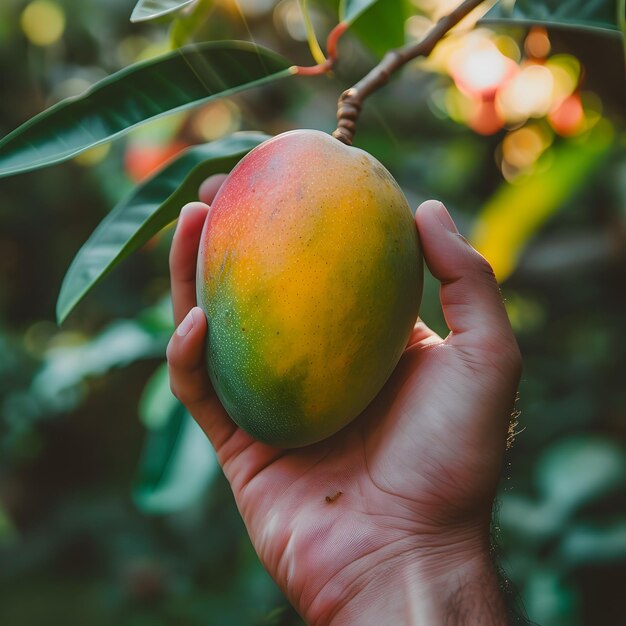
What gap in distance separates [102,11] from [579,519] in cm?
203

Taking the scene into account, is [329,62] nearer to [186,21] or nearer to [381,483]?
[186,21]

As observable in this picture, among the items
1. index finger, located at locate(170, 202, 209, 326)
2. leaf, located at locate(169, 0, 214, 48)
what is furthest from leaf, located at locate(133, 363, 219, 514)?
leaf, located at locate(169, 0, 214, 48)

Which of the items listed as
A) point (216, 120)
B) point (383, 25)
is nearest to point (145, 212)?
point (383, 25)

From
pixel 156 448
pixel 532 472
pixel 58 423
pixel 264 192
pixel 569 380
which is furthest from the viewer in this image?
pixel 58 423

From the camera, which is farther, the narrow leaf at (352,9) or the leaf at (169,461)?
the leaf at (169,461)

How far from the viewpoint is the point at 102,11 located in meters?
2.36

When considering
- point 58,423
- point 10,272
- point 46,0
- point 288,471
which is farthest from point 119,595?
point 46,0

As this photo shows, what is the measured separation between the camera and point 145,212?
2.85 feet

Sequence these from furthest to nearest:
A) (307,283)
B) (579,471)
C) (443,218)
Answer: (579,471) → (443,218) → (307,283)

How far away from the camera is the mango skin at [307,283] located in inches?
27.0

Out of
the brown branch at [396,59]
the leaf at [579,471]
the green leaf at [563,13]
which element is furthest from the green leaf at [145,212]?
the leaf at [579,471]

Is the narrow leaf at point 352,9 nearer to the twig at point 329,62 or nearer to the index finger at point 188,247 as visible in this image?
the twig at point 329,62

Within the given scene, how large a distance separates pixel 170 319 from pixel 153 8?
2.33ft

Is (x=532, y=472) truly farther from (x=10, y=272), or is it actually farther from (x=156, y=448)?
(x=10, y=272)
